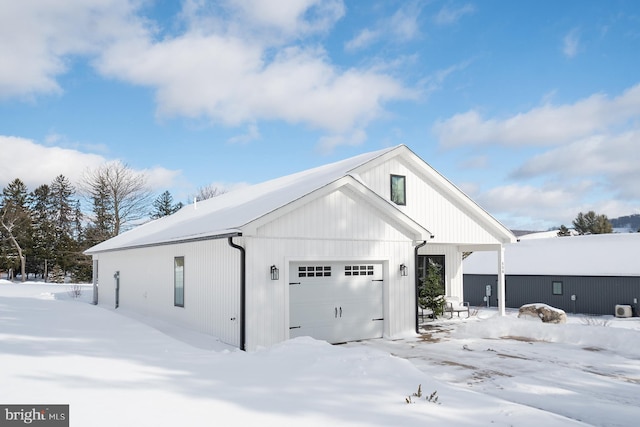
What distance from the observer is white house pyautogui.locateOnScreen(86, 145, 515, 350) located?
428 inches

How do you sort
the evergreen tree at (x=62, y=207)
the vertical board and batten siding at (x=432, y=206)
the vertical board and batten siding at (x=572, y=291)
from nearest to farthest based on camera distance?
the vertical board and batten siding at (x=432, y=206) → the vertical board and batten siding at (x=572, y=291) → the evergreen tree at (x=62, y=207)

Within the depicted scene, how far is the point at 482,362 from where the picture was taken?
10008mm

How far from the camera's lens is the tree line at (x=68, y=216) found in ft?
142

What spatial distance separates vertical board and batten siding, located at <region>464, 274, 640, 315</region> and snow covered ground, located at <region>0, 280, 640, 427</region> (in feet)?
41.3

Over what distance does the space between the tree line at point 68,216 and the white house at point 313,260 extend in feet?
67.8

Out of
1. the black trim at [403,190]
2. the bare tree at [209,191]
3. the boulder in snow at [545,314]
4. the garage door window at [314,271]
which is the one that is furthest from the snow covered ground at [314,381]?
the bare tree at [209,191]

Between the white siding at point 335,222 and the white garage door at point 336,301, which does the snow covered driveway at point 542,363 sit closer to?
the white garage door at point 336,301

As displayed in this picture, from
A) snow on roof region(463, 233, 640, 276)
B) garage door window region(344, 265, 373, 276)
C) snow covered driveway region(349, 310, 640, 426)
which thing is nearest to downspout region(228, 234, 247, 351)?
garage door window region(344, 265, 373, 276)

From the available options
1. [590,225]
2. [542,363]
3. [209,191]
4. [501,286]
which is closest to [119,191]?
[209,191]

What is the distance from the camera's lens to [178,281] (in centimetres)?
1451

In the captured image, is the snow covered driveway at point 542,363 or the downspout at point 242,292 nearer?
the snow covered driveway at point 542,363

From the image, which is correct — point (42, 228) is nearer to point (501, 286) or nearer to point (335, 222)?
point (335, 222)

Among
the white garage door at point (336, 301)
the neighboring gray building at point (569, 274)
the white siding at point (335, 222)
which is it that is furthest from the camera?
the neighboring gray building at point (569, 274)

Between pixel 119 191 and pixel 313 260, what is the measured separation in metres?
36.5
